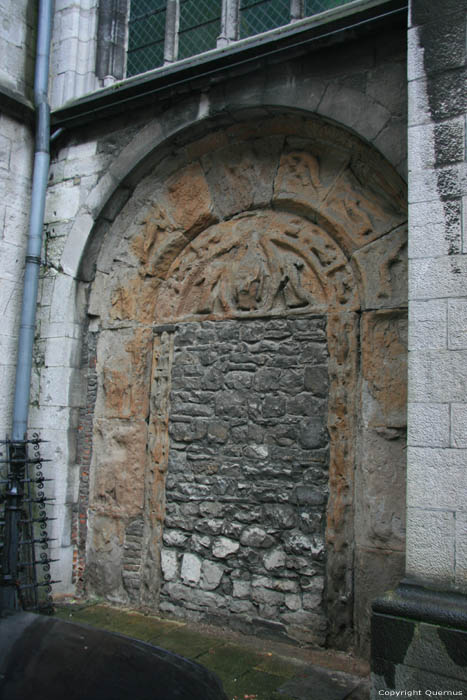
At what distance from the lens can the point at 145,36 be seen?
19.2 feet

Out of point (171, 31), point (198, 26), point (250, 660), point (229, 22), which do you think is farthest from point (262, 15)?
point (250, 660)

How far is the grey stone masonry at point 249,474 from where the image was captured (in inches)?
176

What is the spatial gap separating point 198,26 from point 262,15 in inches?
25.7

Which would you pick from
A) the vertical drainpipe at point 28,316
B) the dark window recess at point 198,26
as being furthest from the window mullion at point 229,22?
the vertical drainpipe at point 28,316

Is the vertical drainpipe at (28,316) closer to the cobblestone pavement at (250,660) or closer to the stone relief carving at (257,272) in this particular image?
the cobblestone pavement at (250,660)

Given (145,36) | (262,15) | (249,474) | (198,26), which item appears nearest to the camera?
(249,474)

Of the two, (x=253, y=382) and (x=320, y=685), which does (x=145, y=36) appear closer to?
(x=253, y=382)

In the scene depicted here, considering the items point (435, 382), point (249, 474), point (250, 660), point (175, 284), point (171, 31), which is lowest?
point (250, 660)

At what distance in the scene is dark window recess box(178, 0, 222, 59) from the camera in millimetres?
5430

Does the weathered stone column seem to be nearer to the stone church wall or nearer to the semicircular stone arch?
the stone church wall

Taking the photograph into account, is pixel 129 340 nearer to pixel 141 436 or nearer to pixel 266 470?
pixel 141 436

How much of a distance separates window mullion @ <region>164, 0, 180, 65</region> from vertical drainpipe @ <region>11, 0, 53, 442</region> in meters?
1.11

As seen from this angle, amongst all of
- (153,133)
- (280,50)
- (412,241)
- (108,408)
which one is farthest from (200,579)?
(280,50)

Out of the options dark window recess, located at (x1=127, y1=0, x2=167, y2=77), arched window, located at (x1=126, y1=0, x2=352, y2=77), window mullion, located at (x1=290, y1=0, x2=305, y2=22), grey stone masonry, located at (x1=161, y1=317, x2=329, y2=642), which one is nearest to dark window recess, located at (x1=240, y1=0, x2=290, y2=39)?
arched window, located at (x1=126, y1=0, x2=352, y2=77)
